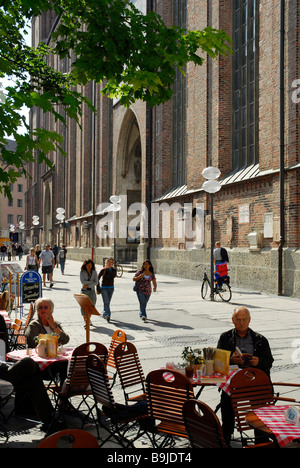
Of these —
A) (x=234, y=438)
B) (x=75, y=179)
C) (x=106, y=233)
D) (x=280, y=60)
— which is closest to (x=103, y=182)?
(x=106, y=233)

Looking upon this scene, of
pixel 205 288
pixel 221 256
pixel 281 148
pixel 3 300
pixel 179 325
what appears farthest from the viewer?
pixel 221 256

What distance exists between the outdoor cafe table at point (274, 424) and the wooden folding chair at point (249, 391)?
0.10 meters

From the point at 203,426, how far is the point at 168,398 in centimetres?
92

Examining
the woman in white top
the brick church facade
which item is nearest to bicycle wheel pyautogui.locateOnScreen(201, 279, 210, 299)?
the brick church facade

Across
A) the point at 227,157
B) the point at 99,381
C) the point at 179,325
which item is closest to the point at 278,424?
the point at 99,381

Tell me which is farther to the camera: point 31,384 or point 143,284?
point 143,284

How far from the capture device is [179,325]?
1101cm

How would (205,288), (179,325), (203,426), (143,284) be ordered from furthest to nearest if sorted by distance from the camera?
(205,288)
(143,284)
(179,325)
(203,426)

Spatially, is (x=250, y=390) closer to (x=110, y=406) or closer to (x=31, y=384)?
(x=110, y=406)

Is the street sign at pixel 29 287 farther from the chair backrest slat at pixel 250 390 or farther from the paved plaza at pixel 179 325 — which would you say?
the chair backrest slat at pixel 250 390

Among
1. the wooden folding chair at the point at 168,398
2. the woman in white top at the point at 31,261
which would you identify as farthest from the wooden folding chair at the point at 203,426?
the woman in white top at the point at 31,261

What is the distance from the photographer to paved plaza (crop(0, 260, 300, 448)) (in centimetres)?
700

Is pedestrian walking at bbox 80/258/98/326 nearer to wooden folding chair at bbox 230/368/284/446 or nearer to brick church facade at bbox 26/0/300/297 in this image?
brick church facade at bbox 26/0/300/297

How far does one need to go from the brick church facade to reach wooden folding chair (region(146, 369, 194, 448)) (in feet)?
40.3
